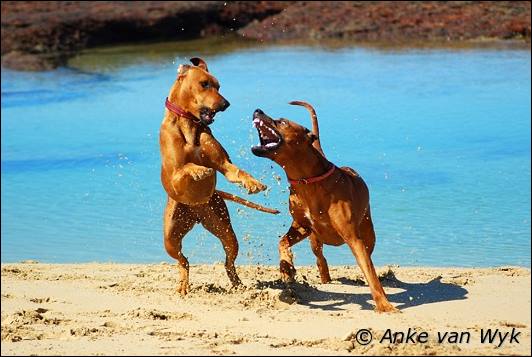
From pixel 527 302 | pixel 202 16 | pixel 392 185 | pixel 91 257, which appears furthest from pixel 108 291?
pixel 202 16

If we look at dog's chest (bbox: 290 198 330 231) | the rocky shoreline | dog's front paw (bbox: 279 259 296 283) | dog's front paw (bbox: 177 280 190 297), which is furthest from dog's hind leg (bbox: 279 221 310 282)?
the rocky shoreline

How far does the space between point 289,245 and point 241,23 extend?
728 inches

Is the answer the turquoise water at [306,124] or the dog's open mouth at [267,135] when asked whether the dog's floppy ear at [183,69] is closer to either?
the dog's open mouth at [267,135]

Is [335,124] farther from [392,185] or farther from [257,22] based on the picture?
[257,22]

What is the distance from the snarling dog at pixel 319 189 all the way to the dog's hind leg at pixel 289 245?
0.82 feet

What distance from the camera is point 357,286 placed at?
26.5ft

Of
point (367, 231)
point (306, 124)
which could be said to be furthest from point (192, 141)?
point (306, 124)

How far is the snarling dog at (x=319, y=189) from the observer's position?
7.01m

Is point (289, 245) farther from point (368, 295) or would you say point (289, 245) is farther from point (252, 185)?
point (252, 185)

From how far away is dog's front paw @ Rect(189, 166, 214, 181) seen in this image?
286 inches

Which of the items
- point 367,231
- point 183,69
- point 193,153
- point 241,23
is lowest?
point 241,23

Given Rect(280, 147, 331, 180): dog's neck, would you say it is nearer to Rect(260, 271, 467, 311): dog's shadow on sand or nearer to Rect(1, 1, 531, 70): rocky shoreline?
Rect(260, 271, 467, 311): dog's shadow on sand

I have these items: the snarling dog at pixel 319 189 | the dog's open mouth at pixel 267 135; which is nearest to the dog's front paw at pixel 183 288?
the snarling dog at pixel 319 189

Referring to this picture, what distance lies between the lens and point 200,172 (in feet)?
23.9
